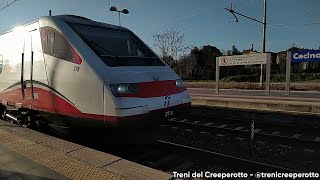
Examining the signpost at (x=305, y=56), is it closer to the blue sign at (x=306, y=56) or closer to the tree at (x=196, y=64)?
the blue sign at (x=306, y=56)

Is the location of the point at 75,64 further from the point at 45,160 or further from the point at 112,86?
the point at 45,160

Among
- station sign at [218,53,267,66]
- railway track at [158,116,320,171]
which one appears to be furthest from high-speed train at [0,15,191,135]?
station sign at [218,53,267,66]

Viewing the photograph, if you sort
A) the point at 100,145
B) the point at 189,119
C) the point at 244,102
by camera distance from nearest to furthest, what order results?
the point at 100,145
the point at 189,119
the point at 244,102

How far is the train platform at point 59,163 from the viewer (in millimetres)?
4105

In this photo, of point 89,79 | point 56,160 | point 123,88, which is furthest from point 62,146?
point 123,88

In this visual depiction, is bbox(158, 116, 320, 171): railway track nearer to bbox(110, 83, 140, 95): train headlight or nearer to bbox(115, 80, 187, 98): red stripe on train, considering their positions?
bbox(115, 80, 187, 98): red stripe on train

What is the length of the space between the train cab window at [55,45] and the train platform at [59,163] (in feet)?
5.21

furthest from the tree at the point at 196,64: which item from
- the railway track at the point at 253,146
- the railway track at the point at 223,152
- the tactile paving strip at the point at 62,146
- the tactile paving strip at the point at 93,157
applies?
the tactile paving strip at the point at 93,157

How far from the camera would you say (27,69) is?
7.00 m

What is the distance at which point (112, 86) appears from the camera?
5188mm

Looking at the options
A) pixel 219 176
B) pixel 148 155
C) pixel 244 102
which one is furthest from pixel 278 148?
pixel 244 102

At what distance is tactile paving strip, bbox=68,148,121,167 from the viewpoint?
4.54 meters

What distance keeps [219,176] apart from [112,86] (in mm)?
2230

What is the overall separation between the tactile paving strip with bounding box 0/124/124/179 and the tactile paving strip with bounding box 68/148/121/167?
0.11 meters
